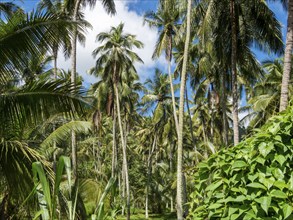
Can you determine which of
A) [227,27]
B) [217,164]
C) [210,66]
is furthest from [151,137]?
[217,164]

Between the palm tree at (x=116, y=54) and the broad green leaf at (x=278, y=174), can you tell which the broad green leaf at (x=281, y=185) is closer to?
the broad green leaf at (x=278, y=174)

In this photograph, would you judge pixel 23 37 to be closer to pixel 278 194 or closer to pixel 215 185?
pixel 215 185

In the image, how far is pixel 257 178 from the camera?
239 centimetres

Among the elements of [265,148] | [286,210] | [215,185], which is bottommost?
[286,210]

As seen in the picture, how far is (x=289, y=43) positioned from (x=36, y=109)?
8260mm

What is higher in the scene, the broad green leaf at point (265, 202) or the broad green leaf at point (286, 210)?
the broad green leaf at point (265, 202)

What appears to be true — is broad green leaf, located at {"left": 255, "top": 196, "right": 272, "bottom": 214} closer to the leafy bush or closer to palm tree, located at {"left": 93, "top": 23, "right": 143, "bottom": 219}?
the leafy bush

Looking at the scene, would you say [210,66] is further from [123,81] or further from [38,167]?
[38,167]

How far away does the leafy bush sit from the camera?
231 centimetres

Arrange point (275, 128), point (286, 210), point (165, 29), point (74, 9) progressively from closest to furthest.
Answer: point (286, 210), point (275, 128), point (74, 9), point (165, 29)

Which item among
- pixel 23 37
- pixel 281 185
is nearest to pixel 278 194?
pixel 281 185

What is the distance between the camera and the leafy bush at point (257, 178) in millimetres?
2307

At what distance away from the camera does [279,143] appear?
7.91 ft

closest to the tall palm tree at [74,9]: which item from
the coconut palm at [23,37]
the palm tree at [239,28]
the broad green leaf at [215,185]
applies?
the palm tree at [239,28]
